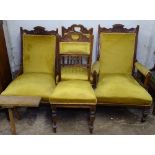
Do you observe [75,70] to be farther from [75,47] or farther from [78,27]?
[78,27]

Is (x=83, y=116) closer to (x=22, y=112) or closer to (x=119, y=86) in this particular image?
(x=119, y=86)

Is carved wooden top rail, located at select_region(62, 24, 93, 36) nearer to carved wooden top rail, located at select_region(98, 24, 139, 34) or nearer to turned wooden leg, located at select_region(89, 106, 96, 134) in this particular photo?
carved wooden top rail, located at select_region(98, 24, 139, 34)

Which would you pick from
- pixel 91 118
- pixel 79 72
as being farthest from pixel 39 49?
pixel 91 118

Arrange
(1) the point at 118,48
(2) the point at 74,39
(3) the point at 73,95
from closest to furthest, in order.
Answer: (3) the point at 73,95
(2) the point at 74,39
(1) the point at 118,48

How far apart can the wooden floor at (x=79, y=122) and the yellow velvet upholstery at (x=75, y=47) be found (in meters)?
0.80

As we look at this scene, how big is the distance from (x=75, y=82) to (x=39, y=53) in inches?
27.4

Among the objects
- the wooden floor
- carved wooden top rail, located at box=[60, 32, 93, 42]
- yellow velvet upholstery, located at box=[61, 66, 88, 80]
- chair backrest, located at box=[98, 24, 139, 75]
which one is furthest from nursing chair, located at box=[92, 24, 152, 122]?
the wooden floor

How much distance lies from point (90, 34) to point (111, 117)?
44.6 inches

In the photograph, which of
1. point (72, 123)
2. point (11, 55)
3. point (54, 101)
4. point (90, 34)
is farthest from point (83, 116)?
point (11, 55)

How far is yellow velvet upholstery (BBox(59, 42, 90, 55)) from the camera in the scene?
8.92ft

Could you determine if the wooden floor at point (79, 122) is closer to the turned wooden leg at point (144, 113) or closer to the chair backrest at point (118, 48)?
the turned wooden leg at point (144, 113)

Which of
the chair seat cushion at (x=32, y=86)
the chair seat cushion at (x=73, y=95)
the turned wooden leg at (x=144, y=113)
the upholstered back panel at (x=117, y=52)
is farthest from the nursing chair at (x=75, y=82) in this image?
the turned wooden leg at (x=144, y=113)

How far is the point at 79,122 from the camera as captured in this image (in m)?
2.63

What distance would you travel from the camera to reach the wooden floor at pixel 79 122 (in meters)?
2.48
